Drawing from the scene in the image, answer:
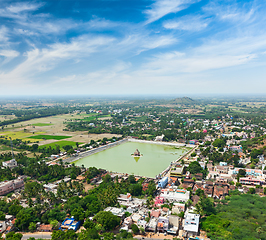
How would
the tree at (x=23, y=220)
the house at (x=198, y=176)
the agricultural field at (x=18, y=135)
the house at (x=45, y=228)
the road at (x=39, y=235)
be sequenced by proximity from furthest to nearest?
the agricultural field at (x=18, y=135) < the house at (x=198, y=176) < the tree at (x=23, y=220) < the house at (x=45, y=228) < the road at (x=39, y=235)

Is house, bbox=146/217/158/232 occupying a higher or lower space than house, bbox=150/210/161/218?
lower

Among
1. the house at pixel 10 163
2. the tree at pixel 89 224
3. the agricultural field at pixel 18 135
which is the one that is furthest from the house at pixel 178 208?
the agricultural field at pixel 18 135

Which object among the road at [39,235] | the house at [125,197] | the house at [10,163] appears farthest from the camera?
the house at [10,163]

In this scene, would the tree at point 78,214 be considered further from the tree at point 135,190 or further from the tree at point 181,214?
the tree at point 181,214

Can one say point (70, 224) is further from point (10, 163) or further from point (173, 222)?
point (10, 163)

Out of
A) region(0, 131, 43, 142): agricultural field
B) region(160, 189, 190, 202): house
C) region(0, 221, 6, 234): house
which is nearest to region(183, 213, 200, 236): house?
region(160, 189, 190, 202): house

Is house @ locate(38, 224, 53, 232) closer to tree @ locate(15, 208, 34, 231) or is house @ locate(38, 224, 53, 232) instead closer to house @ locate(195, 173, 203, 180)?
tree @ locate(15, 208, 34, 231)
